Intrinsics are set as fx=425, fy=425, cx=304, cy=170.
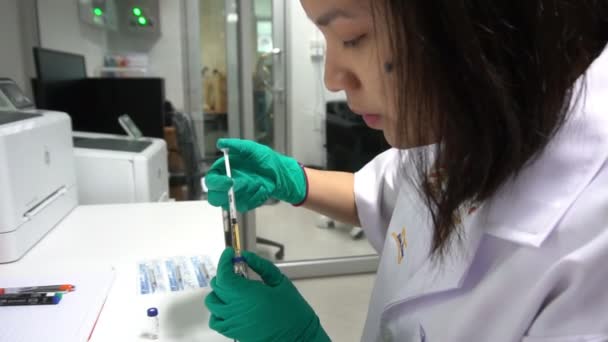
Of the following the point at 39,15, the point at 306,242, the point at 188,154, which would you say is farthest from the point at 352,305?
the point at 39,15

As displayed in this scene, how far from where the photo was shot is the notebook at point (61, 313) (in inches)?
22.3

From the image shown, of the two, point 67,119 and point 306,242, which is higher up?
point 67,119

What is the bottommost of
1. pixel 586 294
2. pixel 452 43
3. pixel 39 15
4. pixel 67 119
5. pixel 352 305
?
pixel 352 305

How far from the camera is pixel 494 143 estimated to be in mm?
412

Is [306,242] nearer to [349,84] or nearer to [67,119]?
[67,119]

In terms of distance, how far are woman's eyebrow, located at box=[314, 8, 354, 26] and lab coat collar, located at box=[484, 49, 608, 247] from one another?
243mm

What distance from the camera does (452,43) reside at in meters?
0.38

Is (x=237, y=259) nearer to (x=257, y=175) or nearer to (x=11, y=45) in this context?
(x=257, y=175)

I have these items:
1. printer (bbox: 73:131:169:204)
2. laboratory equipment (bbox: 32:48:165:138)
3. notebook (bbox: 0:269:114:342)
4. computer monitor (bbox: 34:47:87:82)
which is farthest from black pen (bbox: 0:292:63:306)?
laboratory equipment (bbox: 32:48:165:138)

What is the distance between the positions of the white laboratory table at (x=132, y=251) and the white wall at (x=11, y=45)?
114 centimetres

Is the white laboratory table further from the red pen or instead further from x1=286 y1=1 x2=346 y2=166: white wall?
x1=286 y1=1 x2=346 y2=166: white wall

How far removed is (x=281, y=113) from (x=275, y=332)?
6.48 ft

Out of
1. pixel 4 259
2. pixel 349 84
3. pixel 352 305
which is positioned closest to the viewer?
pixel 349 84

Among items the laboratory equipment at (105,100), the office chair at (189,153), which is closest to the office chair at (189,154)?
the office chair at (189,153)
